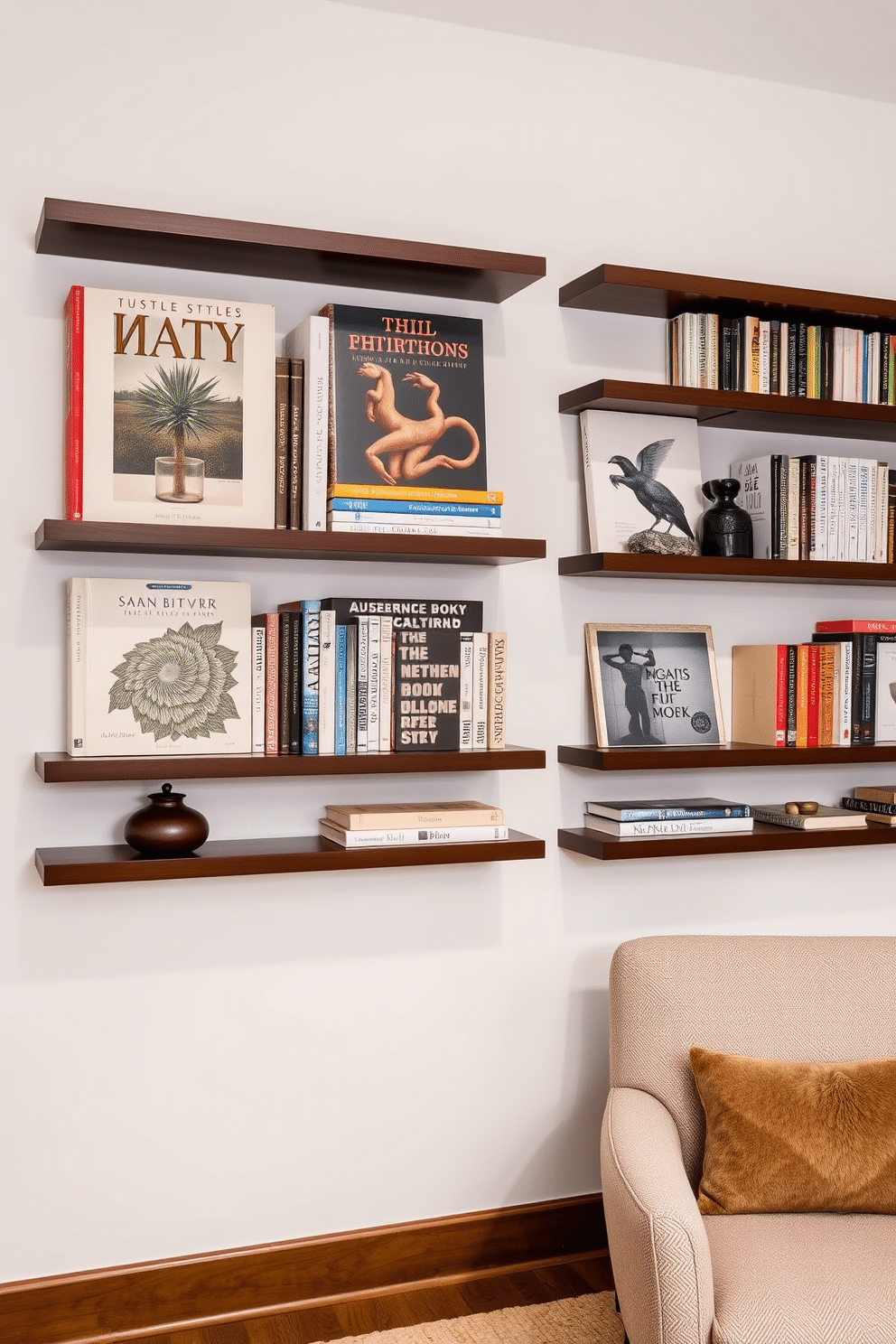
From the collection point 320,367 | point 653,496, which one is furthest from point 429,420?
point 653,496

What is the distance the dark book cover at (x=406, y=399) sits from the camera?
2137 mm

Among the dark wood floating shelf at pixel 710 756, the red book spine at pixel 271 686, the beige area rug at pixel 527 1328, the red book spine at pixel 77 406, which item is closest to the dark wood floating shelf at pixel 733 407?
the dark wood floating shelf at pixel 710 756

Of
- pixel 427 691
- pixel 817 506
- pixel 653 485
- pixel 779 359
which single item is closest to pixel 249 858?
pixel 427 691

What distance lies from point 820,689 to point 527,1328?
1432 millimetres

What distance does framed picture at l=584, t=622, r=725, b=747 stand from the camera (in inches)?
97.0

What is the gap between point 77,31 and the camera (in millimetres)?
2113

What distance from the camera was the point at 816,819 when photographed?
2496 millimetres

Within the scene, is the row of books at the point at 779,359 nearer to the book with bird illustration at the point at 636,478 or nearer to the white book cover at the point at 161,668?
the book with bird illustration at the point at 636,478

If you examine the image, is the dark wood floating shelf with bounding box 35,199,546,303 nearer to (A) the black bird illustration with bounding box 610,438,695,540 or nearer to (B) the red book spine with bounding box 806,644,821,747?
(A) the black bird illustration with bounding box 610,438,695,540

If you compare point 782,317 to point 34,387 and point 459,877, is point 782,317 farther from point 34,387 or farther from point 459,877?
point 34,387

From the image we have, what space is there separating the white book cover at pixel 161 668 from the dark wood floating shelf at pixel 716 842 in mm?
744

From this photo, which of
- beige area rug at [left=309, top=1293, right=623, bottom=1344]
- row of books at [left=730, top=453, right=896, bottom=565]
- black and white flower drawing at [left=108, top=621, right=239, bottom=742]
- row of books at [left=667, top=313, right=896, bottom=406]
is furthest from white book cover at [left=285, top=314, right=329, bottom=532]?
beige area rug at [left=309, top=1293, right=623, bottom=1344]

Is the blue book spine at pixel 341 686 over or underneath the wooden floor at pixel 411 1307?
over

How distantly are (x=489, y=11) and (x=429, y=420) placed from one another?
0.86 meters
